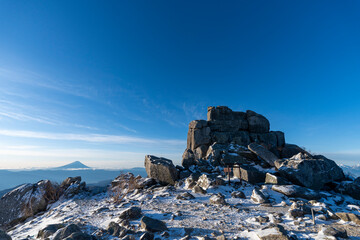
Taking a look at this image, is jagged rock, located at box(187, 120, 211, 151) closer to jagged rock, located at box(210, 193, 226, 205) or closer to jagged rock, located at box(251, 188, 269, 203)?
jagged rock, located at box(251, 188, 269, 203)

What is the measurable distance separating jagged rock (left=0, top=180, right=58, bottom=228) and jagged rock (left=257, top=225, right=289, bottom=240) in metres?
19.1

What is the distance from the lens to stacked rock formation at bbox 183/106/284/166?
1134 inches

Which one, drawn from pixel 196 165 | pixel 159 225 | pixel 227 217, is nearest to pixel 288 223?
pixel 227 217

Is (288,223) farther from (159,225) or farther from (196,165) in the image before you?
(196,165)

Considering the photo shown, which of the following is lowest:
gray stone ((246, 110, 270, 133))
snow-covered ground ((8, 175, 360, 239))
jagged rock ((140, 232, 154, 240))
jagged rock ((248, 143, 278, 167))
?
snow-covered ground ((8, 175, 360, 239))

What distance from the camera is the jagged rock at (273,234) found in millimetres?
5346

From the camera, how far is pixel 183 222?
740 centimetres

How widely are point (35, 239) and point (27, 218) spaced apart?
1063 centimetres

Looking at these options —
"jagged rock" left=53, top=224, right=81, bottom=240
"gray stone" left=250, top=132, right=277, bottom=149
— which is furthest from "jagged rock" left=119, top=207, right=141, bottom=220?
"gray stone" left=250, top=132, right=277, bottom=149

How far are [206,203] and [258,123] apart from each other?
2518cm

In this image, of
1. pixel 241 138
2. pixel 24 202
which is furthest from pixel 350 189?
pixel 24 202

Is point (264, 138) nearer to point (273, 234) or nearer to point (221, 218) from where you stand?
point (221, 218)

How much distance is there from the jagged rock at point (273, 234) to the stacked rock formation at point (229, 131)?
21.2 metres

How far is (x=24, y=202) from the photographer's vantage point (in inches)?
606
